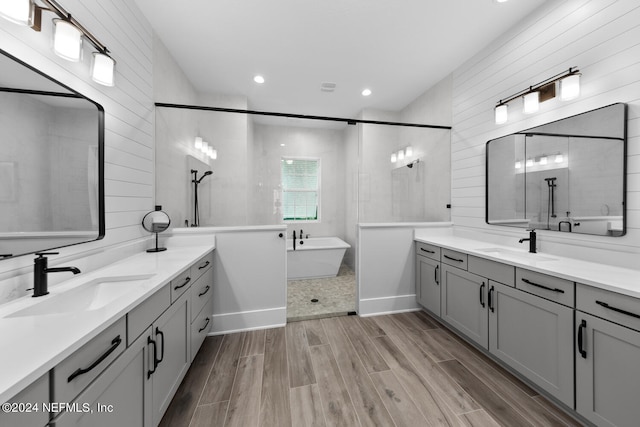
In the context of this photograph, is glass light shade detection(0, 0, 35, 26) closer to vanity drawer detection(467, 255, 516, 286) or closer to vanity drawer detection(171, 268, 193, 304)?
vanity drawer detection(171, 268, 193, 304)

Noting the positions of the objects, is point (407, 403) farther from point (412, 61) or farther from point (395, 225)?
point (412, 61)

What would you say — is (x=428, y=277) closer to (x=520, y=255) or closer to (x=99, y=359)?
(x=520, y=255)

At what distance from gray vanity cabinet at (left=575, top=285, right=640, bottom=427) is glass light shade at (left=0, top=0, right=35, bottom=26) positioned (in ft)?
10.0

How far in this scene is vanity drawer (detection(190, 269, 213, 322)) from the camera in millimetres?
1897

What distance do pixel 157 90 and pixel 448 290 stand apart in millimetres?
3524

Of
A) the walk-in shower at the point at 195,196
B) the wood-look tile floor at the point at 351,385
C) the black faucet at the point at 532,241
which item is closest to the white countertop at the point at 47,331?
the wood-look tile floor at the point at 351,385

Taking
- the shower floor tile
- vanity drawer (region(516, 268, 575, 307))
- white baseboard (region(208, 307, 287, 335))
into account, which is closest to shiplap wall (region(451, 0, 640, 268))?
vanity drawer (region(516, 268, 575, 307))

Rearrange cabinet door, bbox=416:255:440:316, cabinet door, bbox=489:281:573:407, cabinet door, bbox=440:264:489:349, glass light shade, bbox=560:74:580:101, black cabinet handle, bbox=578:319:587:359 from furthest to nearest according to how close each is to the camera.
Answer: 1. cabinet door, bbox=416:255:440:316
2. cabinet door, bbox=440:264:489:349
3. glass light shade, bbox=560:74:580:101
4. cabinet door, bbox=489:281:573:407
5. black cabinet handle, bbox=578:319:587:359

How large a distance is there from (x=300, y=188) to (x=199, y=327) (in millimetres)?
1685

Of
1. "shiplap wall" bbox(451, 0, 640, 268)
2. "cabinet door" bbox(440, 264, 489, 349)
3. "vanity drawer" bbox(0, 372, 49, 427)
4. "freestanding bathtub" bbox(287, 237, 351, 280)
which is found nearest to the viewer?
"vanity drawer" bbox(0, 372, 49, 427)

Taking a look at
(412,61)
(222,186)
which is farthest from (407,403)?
(412,61)

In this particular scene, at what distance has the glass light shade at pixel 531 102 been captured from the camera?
2.10 metres

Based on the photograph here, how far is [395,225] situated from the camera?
9.83ft

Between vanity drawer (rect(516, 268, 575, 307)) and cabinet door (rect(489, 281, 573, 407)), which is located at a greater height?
vanity drawer (rect(516, 268, 575, 307))
